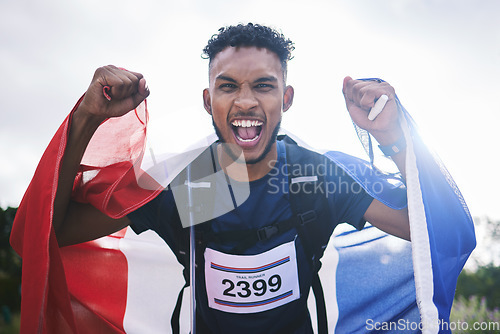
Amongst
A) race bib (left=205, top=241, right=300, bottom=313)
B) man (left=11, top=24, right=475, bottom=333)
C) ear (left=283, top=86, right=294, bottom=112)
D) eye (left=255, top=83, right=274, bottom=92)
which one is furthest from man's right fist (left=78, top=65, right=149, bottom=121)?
ear (left=283, top=86, right=294, bottom=112)

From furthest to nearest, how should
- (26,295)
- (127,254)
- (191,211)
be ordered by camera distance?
1. (127,254)
2. (191,211)
3. (26,295)

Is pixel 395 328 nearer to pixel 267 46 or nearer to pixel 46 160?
pixel 267 46

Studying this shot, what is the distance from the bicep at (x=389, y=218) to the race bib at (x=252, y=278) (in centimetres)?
53

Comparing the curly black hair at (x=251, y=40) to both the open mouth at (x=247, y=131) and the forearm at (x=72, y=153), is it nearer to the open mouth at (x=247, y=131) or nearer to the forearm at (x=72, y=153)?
the open mouth at (x=247, y=131)

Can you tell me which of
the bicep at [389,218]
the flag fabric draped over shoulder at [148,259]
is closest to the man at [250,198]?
the bicep at [389,218]

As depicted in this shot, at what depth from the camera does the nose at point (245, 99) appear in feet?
7.68

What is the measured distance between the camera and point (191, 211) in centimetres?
225

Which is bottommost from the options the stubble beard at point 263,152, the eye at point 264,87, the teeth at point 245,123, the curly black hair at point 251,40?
the stubble beard at point 263,152

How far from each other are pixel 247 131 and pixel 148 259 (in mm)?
1203

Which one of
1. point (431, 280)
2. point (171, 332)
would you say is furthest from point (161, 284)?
point (431, 280)

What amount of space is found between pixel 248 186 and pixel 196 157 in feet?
1.27

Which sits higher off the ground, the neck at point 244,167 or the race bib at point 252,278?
the neck at point 244,167

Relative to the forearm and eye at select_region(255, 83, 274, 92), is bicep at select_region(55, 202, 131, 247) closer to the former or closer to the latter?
the forearm

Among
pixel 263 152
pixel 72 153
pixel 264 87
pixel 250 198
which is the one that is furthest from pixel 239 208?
pixel 72 153
